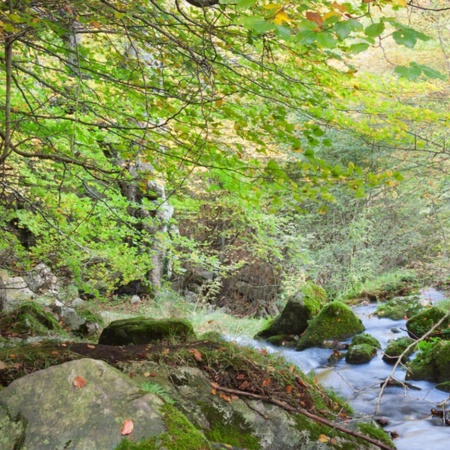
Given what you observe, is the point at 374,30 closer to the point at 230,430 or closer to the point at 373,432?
the point at 230,430

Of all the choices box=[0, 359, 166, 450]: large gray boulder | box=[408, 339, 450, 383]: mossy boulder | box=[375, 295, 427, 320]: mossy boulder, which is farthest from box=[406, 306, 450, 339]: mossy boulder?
box=[0, 359, 166, 450]: large gray boulder

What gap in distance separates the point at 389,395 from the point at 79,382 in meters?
4.92

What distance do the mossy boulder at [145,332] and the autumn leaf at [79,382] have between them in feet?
6.81

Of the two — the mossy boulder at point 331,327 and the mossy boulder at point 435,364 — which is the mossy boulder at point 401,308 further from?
the mossy boulder at point 435,364

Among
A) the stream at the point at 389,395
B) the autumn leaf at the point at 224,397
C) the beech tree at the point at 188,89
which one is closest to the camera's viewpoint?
the beech tree at the point at 188,89

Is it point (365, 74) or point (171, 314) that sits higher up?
point (365, 74)

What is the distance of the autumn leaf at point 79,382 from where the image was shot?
2.34 m

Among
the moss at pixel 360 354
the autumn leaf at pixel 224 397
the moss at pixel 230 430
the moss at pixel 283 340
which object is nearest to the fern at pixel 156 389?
the moss at pixel 230 430

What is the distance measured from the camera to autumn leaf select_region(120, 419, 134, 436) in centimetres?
214

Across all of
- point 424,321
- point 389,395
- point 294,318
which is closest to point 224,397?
point 389,395

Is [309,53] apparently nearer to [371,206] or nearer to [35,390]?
[35,390]

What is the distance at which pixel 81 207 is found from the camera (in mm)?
6059

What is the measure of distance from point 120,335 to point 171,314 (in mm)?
6603

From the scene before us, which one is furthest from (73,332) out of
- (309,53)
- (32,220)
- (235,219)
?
(235,219)
